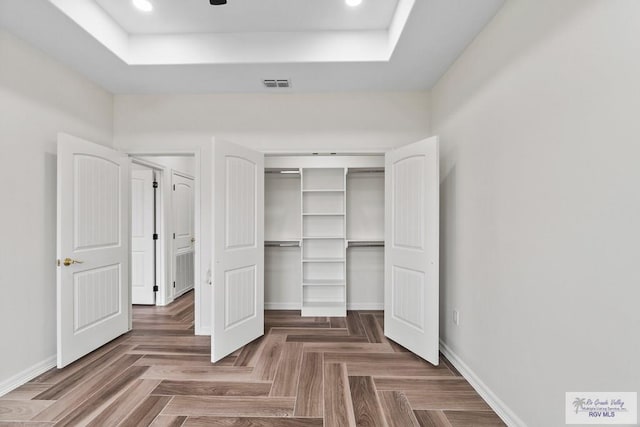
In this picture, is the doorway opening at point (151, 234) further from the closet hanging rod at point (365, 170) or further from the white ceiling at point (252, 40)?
the closet hanging rod at point (365, 170)

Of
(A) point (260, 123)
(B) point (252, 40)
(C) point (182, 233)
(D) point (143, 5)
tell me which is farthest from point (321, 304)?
(D) point (143, 5)

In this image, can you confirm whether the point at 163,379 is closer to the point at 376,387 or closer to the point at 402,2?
the point at 376,387

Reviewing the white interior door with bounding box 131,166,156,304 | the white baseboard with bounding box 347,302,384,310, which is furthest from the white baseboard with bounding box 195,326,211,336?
the white baseboard with bounding box 347,302,384,310

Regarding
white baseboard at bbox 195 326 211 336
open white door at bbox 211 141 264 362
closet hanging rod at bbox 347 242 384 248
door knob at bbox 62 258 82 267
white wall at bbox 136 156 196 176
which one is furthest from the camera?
white wall at bbox 136 156 196 176

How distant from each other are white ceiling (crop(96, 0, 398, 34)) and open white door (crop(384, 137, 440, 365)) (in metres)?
1.19

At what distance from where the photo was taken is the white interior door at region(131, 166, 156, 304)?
14.5 ft

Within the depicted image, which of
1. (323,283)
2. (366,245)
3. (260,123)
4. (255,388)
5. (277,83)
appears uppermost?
(277,83)

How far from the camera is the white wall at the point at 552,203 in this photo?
124cm

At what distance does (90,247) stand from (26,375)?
1087mm

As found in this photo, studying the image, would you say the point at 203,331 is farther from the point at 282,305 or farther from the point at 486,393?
the point at 486,393

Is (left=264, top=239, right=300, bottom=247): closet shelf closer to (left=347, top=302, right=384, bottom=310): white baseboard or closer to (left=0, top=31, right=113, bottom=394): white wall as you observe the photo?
(left=347, top=302, right=384, bottom=310): white baseboard

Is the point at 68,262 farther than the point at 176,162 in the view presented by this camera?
No

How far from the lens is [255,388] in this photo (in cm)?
231

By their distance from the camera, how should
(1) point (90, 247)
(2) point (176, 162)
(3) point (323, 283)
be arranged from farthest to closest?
(2) point (176, 162), (3) point (323, 283), (1) point (90, 247)
